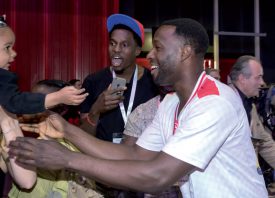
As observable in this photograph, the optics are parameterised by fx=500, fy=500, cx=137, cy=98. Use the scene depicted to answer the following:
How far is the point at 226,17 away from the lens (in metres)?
11.5

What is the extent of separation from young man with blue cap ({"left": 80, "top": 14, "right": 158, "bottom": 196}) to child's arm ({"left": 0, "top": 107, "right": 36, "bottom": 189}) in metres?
0.93

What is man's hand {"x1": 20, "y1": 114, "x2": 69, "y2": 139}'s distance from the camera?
8.98 feet

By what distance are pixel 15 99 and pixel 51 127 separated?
512mm

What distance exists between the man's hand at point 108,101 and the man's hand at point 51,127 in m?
0.54

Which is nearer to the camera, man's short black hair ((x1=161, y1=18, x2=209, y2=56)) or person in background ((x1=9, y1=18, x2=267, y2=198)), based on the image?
person in background ((x1=9, y1=18, x2=267, y2=198))

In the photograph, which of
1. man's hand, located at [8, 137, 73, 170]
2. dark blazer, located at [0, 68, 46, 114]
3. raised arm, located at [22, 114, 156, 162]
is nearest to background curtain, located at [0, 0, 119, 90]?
raised arm, located at [22, 114, 156, 162]

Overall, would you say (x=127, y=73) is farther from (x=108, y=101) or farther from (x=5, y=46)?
(x=5, y=46)

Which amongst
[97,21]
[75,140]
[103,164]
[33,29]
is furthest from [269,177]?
[103,164]

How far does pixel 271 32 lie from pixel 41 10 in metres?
6.13

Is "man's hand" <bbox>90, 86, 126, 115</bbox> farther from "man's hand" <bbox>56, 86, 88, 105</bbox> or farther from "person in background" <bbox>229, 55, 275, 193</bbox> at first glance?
"person in background" <bbox>229, 55, 275, 193</bbox>

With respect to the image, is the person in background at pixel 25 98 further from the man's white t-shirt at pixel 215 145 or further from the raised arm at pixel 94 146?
the man's white t-shirt at pixel 215 145

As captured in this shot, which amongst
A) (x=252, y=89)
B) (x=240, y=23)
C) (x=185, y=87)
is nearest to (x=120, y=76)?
(x=185, y=87)

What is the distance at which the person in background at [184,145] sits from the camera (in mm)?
2041

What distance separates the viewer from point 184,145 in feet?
6.76
